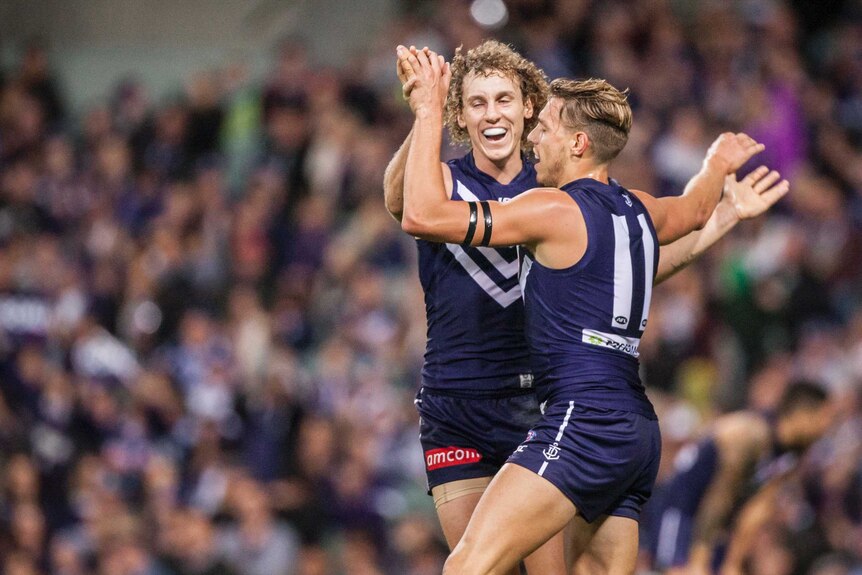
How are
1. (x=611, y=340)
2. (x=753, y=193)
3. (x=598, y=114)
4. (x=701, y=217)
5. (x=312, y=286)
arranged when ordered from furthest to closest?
(x=312, y=286) < (x=753, y=193) < (x=701, y=217) < (x=598, y=114) < (x=611, y=340)

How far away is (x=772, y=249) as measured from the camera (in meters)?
11.3

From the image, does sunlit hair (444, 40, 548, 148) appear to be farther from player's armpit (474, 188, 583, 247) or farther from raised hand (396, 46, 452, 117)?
player's armpit (474, 188, 583, 247)

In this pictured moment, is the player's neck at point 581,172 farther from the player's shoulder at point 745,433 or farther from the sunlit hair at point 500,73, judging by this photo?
the player's shoulder at point 745,433

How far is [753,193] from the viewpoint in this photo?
20.3 ft

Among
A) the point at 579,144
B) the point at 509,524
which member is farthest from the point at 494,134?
the point at 509,524

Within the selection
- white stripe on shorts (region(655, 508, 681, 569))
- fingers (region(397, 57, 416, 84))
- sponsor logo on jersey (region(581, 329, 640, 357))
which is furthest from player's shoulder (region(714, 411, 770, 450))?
fingers (region(397, 57, 416, 84))

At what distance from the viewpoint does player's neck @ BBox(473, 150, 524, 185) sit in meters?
5.61

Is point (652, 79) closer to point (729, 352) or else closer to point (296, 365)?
point (729, 352)

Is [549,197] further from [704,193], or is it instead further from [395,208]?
[704,193]

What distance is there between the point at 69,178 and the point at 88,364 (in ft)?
9.22

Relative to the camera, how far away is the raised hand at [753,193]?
615 centimetres

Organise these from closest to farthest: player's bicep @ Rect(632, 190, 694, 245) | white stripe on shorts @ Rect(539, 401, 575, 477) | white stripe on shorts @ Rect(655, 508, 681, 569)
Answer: white stripe on shorts @ Rect(539, 401, 575, 477)
player's bicep @ Rect(632, 190, 694, 245)
white stripe on shorts @ Rect(655, 508, 681, 569)

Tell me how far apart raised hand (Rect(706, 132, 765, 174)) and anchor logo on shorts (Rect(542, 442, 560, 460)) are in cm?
169

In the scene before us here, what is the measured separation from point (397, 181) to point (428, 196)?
53cm
